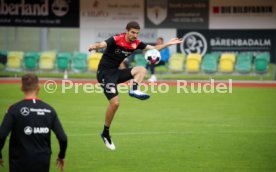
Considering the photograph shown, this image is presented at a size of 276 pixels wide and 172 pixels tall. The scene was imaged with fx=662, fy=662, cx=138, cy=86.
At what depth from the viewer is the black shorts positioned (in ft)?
45.4

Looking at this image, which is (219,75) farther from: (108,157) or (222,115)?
(108,157)

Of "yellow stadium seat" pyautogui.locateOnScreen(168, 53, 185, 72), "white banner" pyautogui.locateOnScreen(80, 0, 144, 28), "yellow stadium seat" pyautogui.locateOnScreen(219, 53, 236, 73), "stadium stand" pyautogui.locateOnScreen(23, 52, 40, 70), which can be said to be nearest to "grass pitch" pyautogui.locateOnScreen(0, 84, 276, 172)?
"yellow stadium seat" pyautogui.locateOnScreen(219, 53, 236, 73)

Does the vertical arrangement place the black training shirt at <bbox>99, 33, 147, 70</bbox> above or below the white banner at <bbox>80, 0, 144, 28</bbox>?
below

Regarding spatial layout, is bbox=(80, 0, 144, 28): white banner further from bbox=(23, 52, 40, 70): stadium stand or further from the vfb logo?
bbox=(23, 52, 40, 70): stadium stand

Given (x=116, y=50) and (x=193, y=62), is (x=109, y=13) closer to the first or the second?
(x=193, y=62)

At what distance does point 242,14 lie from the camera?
3653 cm

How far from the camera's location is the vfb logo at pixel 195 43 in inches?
1505

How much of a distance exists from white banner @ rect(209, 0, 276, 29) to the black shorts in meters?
23.3

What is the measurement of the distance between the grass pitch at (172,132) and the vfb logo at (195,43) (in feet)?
34.0

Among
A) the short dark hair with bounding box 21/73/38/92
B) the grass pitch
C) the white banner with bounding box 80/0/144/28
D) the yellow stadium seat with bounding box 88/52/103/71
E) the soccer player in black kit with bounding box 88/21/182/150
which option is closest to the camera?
the short dark hair with bounding box 21/73/38/92

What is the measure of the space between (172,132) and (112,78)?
13.5 feet

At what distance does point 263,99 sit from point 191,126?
313 inches

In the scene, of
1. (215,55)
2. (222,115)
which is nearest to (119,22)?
(215,55)

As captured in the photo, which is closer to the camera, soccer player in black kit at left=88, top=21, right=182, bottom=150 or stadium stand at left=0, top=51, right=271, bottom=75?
soccer player in black kit at left=88, top=21, right=182, bottom=150
